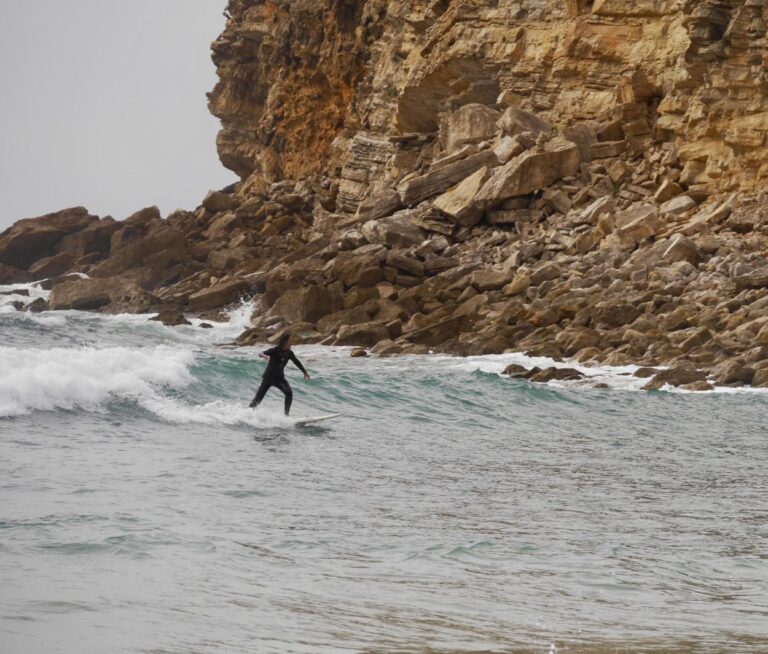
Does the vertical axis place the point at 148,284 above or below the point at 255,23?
below

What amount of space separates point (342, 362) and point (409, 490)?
1423 cm

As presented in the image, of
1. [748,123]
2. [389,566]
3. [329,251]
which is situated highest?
[748,123]

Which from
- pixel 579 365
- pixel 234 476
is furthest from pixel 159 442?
pixel 579 365

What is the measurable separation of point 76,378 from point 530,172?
22.2 m

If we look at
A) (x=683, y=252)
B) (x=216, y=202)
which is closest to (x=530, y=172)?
(x=683, y=252)

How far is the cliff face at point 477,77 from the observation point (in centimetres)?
3278

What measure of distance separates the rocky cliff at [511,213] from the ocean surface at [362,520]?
7.26m

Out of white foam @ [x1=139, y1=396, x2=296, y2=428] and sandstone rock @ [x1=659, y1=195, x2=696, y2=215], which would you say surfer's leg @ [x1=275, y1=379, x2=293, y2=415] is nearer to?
white foam @ [x1=139, y1=396, x2=296, y2=428]

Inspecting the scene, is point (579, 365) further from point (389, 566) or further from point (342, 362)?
point (389, 566)

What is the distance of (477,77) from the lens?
139ft

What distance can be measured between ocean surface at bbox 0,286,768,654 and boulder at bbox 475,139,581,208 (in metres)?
16.2

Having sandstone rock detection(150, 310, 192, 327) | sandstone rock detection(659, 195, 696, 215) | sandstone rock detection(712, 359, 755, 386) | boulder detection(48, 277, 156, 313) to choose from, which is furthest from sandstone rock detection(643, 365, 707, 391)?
boulder detection(48, 277, 156, 313)

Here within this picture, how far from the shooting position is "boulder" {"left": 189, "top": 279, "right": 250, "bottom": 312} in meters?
37.7

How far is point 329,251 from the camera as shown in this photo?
117 ft
